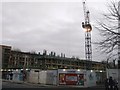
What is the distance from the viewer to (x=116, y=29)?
2017 cm

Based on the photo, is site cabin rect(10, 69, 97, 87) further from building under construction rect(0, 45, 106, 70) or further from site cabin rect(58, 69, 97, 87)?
building under construction rect(0, 45, 106, 70)

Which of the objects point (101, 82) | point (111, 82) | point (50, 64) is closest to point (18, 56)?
point (50, 64)

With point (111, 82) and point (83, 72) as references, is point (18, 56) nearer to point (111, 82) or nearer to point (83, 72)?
point (83, 72)

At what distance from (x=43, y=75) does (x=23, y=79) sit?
7556mm

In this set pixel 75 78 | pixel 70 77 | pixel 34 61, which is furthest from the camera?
pixel 34 61

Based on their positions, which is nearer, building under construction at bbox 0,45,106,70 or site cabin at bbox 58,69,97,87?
site cabin at bbox 58,69,97,87

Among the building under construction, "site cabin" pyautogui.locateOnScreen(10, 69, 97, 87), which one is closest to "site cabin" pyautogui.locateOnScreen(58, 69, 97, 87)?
"site cabin" pyautogui.locateOnScreen(10, 69, 97, 87)

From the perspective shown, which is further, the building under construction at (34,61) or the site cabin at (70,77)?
the building under construction at (34,61)

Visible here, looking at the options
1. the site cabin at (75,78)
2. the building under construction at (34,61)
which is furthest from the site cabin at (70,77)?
the building under construction at (34,61)

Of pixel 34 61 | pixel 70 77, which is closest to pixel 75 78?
pixel 70 77

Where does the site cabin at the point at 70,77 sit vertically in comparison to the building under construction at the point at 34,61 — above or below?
below

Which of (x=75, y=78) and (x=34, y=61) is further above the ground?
(x=34, y=61)

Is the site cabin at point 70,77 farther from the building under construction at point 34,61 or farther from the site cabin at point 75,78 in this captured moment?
the building under construction at point 34,61

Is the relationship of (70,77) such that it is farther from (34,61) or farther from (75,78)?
(34,61)
